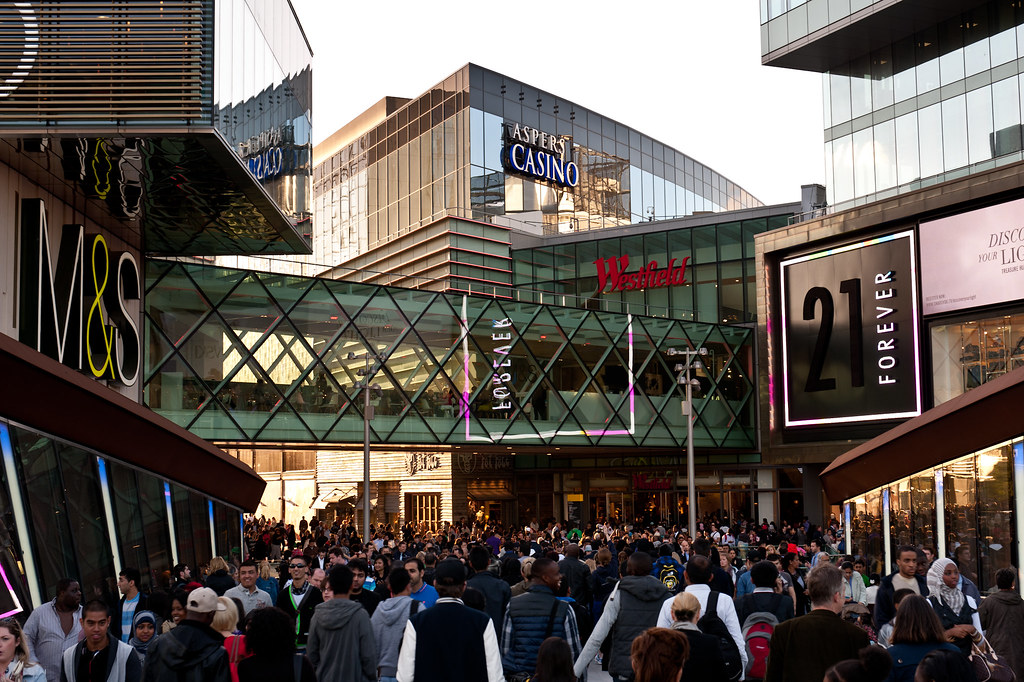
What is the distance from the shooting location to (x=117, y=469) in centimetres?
1530

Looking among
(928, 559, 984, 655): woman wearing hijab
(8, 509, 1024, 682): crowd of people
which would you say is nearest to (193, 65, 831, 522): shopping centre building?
(8, 509, 1024, 682): crowd of people

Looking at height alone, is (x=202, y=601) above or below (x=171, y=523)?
above

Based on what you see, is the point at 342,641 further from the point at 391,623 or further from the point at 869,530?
the point at 869,530

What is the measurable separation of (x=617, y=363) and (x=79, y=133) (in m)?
26.1

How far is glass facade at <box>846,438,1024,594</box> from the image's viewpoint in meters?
15.8

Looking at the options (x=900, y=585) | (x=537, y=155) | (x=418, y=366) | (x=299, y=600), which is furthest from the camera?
(x=537, y=155)

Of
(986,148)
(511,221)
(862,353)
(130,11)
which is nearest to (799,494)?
(862,353)

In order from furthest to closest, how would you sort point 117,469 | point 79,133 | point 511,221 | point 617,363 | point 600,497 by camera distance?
1. point 511,221
2. point 600,497
3. point 617,363
4. point 79,133
5. point 117,469

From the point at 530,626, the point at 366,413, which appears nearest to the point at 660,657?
the point at 530,626

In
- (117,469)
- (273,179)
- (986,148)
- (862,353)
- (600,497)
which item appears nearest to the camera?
(117,469)

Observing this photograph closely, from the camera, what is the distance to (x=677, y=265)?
48750 mm

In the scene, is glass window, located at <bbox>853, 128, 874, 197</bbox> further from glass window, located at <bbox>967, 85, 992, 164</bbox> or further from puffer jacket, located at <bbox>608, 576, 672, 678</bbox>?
puffer jacket, located at <bbox>608, 576, 672, 678</bbox>

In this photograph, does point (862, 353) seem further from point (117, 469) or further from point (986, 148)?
point (117, 469)

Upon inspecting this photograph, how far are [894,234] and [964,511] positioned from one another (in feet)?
68.3
